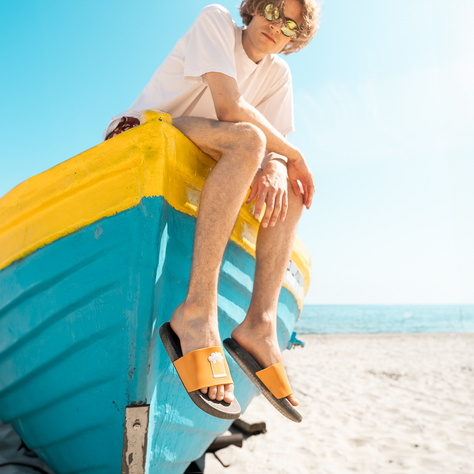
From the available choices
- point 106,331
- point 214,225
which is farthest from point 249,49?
point 106,331

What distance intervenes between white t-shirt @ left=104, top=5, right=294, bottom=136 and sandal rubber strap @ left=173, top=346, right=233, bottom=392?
106 cm

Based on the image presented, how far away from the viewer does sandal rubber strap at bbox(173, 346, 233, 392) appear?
1.15m

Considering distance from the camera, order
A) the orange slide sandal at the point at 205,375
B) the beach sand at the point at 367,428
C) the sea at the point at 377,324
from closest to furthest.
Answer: the orange slide sandal at the point at 205,375 < the beach sand at the point at 367,428 < the sea at the point at 377,324

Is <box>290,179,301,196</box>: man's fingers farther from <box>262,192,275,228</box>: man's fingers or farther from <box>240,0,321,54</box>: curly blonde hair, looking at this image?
<box>240,0,321,54</box>: curly blonde hair

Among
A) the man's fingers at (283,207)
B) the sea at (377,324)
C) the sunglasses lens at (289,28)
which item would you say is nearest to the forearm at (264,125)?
the man's fingers at (283,207)

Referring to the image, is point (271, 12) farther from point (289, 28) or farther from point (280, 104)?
point (280, 104)

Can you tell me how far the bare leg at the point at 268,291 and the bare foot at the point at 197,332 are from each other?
22 cm

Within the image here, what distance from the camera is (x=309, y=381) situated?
5.34m

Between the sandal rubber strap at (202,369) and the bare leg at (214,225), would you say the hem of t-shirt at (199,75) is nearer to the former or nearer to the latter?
the bare leg at (214,225)

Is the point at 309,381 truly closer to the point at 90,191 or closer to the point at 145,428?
the point at 145,428

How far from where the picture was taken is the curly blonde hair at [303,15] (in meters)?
1.71

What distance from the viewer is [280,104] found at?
7.11 ft

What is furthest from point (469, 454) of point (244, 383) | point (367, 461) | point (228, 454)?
point (244, 383)

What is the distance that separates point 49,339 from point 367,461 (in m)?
2.25
